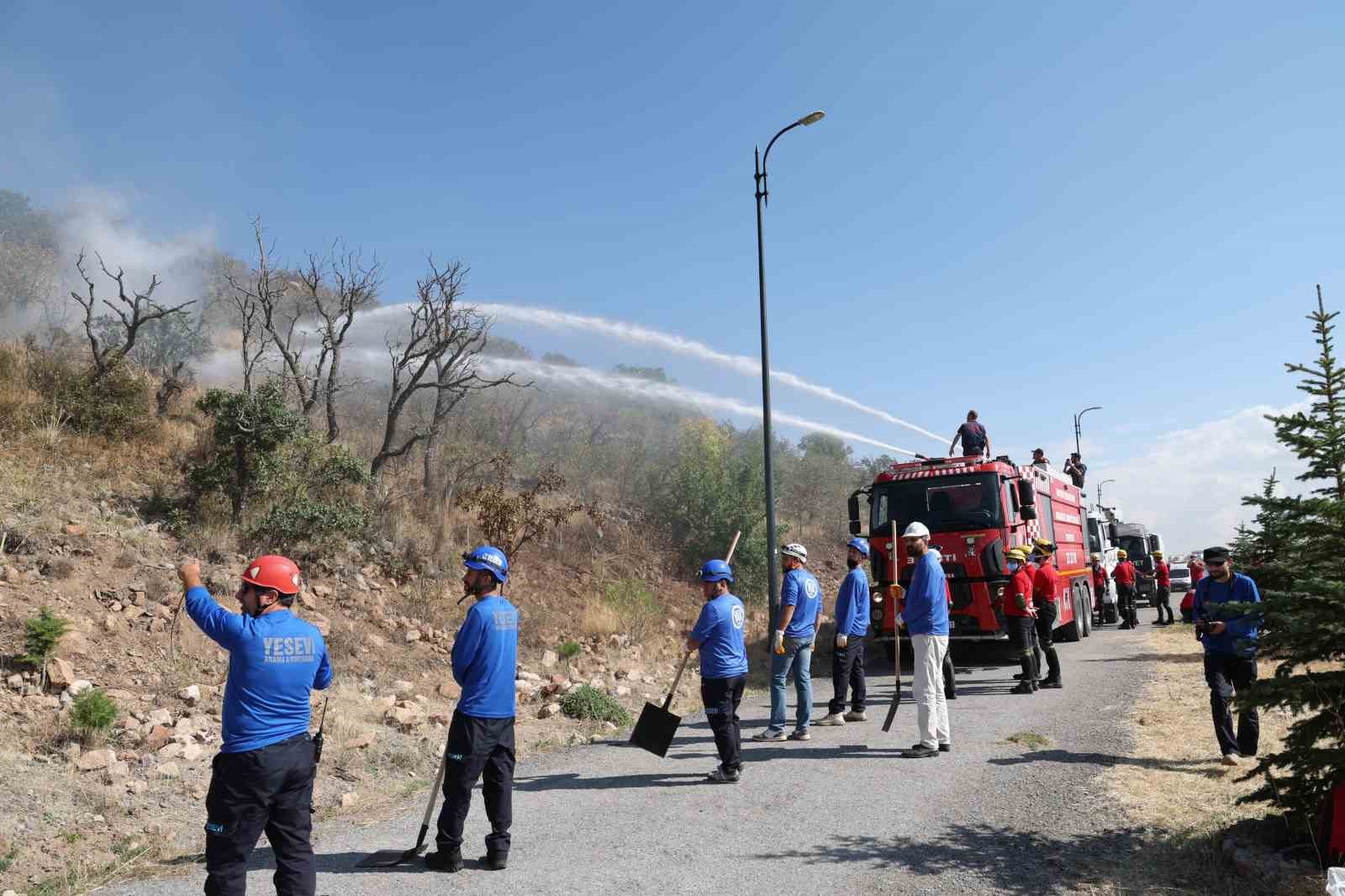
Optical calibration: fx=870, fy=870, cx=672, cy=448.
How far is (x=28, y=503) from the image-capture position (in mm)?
10195

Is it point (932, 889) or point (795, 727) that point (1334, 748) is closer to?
point (932, 889)

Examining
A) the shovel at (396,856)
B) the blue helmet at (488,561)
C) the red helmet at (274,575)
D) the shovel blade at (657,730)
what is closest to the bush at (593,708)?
the shovel blade at (657,730)

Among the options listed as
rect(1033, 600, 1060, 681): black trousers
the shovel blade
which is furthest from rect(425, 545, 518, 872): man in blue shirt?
rect(1033, 600, 1060, 681): black trousers

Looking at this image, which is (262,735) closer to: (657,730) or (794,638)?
(657,730)

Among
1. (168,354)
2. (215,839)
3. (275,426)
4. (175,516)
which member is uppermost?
(168,354)

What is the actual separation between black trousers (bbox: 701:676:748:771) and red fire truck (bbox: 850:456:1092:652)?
231 inches

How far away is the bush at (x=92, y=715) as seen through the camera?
6.66m

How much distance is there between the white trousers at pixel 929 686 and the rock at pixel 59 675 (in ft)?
24.1

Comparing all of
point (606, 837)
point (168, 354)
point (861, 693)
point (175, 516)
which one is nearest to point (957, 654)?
point (861, 693)

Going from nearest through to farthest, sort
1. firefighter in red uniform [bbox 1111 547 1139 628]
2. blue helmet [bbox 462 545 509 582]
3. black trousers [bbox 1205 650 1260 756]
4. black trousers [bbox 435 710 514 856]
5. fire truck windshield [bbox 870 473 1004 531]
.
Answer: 1. black trousers [bbox 435 710 514 856]
2. blue helmet [bbox 462 545 509 582]
3. black trousers [bbox 1205 650 1260 756]
4. fire truck windshield [bbox 870 473 1004 531]
5. firefighter in red uniform [bbox 1111 547 1139 628]

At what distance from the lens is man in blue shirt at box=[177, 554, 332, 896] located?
381 cm

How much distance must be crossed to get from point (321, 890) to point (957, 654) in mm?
13256

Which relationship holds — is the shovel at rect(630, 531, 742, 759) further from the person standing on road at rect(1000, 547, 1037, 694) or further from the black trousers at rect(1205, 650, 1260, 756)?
the person standing on road at rect(1000, 547, 1037, 694)

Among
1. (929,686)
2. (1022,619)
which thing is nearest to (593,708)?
(929,686)
